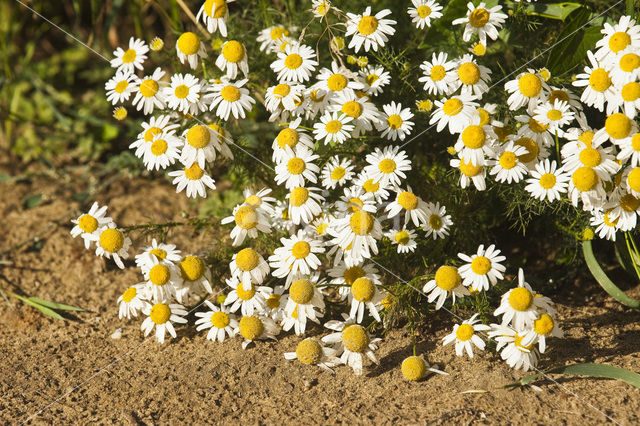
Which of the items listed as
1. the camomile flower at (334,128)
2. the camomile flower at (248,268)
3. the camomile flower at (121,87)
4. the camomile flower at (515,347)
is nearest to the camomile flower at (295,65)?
the camomile flower at (334,128)

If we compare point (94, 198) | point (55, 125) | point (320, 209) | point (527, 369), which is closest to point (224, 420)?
point (320, 209)

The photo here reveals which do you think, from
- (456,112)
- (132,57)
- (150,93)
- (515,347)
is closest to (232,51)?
(150,93)

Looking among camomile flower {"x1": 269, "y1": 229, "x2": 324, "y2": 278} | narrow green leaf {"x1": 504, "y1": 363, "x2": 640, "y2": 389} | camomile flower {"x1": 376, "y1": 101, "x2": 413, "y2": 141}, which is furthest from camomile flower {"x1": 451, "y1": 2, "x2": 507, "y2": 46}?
narrow green leaf {"x1": 504, "y1": 363, "x2": 640, "y2": 389}

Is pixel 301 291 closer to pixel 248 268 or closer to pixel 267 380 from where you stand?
pixel 248 268

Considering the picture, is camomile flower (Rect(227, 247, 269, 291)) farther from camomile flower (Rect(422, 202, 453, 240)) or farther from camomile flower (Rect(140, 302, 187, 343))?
camomile flower (Rect(422, 202, 453, 240))

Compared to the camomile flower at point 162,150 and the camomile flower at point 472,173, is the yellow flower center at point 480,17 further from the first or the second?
the camomile flower at point 162,150

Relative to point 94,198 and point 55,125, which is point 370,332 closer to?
point 94,198

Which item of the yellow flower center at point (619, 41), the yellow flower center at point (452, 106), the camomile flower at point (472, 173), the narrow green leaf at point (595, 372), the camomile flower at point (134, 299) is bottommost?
the narrow green leaf at point (595, 372)
